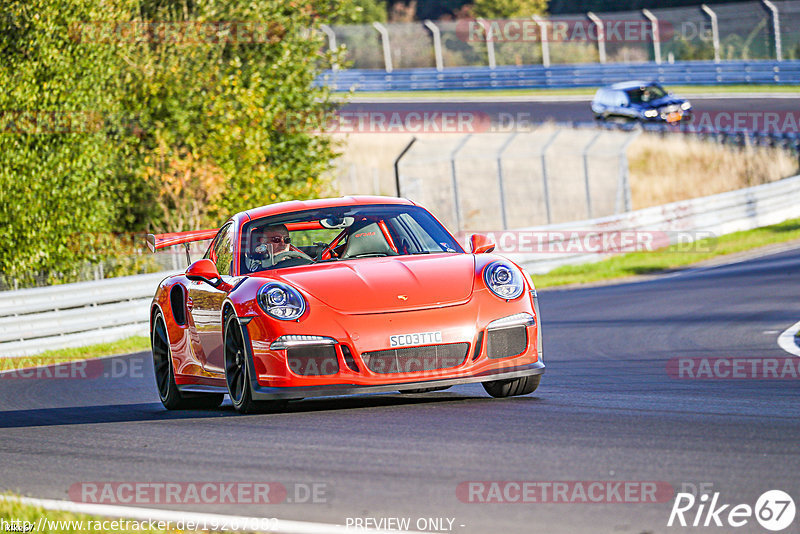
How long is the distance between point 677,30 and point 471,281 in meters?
39.4

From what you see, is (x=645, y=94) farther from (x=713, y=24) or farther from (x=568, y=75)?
(x=568, y=75)

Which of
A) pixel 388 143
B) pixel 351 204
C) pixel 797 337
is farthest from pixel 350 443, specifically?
pixel 388 143

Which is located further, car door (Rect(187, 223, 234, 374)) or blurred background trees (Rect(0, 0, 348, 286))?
blurred background trees (Rect(0, 0, 348, 286))

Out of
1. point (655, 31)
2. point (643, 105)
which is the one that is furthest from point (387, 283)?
point (655, 31)

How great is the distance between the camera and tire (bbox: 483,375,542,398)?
26.7 ft

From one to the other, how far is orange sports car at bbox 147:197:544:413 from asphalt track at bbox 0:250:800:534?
240 millimetres

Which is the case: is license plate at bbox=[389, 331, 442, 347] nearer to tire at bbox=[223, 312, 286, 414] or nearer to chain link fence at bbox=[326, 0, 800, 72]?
tire at bbox=[223, 312, 286, 414]

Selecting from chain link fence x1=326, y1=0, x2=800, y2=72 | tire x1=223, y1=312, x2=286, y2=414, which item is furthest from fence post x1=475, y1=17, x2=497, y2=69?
tire x1=223, y1=312, x2=286, y2=414

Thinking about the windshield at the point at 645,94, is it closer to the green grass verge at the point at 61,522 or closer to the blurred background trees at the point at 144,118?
the blurred background trees at the point at 144,118

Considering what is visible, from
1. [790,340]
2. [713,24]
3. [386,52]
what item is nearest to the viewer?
[790,340]

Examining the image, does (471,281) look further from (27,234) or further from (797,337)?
(27,234)

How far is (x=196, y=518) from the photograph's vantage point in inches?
198

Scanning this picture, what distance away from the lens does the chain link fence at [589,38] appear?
144 feet

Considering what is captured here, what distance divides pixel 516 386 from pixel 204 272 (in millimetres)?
2193
